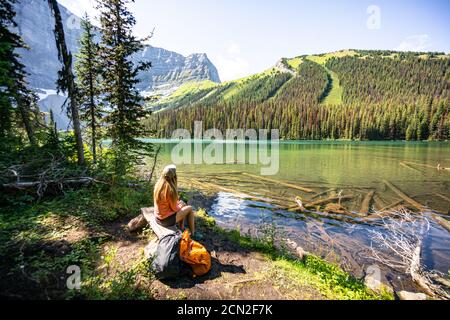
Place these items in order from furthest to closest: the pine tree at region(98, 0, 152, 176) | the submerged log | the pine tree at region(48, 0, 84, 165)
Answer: the pine tree at region(98, 0, 152, 176) < the submerged log < the pine tree at region(48, 0, 84, 165)

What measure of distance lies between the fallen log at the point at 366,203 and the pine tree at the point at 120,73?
482 inches

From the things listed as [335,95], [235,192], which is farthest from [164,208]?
[335,95]

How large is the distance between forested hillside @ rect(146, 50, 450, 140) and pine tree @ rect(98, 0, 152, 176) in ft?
74.6

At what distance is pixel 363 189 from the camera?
1616 centimetres

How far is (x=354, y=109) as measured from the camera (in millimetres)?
103250

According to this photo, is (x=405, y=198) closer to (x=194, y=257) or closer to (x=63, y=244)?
(x=194, y=257)

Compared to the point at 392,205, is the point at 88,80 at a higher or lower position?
higher

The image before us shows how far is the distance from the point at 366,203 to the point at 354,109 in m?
108

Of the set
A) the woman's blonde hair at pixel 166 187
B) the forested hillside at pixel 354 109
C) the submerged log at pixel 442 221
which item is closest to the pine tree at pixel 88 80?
the woman's blonde hair at pixel 166 187

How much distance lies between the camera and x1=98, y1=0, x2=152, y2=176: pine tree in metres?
11.2

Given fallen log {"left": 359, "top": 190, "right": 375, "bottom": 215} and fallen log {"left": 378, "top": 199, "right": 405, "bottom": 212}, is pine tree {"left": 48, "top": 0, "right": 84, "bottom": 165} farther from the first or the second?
fallen log {"left": 378, "top": 199, "right": 405, "bottom": 212}

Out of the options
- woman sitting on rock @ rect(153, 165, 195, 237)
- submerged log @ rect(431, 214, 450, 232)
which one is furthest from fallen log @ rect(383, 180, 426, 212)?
woman sitting on rock @ rect(153, 165, 195, 237)
